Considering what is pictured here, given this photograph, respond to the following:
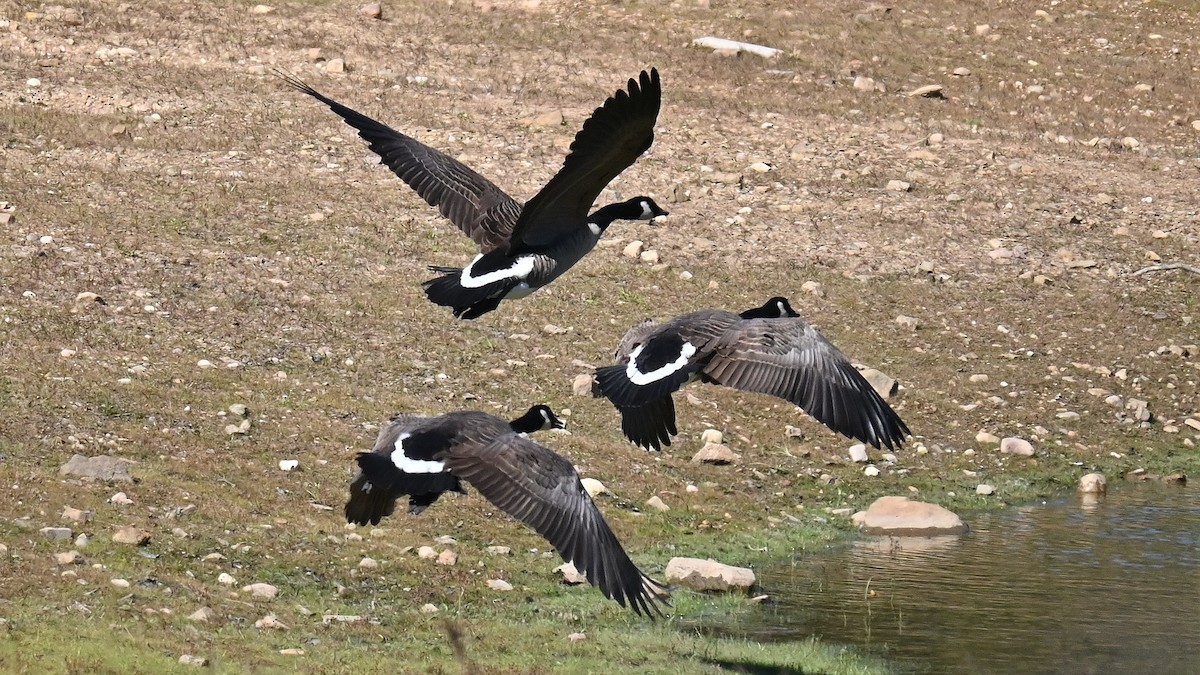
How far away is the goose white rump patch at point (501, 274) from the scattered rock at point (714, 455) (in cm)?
364

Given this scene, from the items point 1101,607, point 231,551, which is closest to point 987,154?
point 1101,607

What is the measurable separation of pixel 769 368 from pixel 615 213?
2185 mm

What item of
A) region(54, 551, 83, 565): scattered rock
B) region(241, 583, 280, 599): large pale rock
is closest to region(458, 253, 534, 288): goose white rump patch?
region(241, 583, 280, 599): large pale rock

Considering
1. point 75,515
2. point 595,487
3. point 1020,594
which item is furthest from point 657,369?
point 75,515

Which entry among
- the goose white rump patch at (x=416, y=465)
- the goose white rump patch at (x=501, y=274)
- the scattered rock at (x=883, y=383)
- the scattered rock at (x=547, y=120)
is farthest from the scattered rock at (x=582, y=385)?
the scattered rock at (x=547, y=120)

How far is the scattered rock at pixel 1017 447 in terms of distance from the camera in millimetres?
15094

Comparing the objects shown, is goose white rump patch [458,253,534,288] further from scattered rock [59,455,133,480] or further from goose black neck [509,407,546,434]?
scattered rock [59,455,133,480]

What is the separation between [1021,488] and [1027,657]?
399 cm

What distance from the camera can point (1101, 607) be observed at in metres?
11.7

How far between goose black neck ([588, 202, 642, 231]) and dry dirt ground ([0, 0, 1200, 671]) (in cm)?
225

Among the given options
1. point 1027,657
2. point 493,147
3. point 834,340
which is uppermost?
point 493,147

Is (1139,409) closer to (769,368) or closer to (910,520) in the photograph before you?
(910,520)

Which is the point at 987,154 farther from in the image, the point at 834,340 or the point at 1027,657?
the point at 1027,657

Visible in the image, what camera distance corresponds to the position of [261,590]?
10328 millimetres
